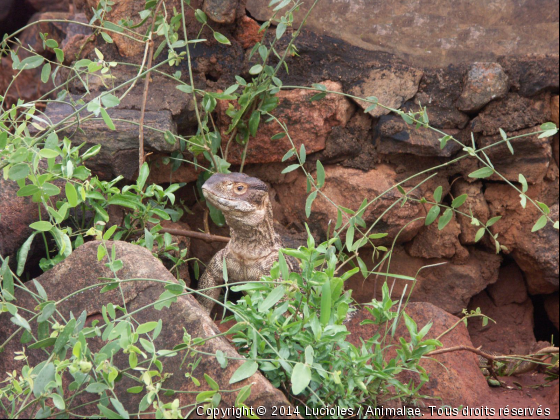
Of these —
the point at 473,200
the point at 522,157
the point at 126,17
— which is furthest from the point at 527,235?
the point at 126,17

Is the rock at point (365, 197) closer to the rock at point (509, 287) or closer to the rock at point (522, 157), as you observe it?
the rock at point (522, 157)

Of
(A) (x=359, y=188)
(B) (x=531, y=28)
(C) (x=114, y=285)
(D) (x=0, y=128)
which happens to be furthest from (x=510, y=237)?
(D) (x=0, y=128)

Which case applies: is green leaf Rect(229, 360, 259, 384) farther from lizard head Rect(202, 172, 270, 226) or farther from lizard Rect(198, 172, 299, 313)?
lizard head Rect(202, 172, 270, 226)

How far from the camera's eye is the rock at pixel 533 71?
3830 millimetres

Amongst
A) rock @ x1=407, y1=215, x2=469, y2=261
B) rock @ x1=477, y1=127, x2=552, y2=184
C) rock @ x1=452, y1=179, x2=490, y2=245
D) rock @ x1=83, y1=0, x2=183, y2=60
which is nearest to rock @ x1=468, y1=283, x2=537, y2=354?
rock @ x1=407, y1=215, x2=469, y2=261

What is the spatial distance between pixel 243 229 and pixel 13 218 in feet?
4.40

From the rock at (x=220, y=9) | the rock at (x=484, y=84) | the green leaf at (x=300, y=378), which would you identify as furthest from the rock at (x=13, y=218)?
the rock at (x=484, y=84)

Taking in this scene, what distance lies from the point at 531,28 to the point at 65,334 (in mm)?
3553

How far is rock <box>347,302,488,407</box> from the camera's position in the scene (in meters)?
2.73

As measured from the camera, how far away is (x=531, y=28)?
12.5ft

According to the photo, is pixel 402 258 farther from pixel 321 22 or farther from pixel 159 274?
pixel 159 274

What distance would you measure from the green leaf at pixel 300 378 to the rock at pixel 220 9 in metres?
2.73

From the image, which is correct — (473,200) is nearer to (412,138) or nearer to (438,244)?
(438,244)

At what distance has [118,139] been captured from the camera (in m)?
3.48
